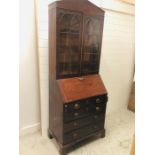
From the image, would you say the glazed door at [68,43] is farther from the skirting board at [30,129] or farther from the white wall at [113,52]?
the skirting board at [30,129]

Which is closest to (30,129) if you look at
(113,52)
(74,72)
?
(74,72)

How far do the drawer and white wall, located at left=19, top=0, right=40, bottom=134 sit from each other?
24.1 inches

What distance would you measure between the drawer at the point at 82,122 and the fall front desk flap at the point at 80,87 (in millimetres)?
293

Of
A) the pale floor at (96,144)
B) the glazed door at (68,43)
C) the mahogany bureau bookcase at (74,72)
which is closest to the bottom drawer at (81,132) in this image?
the mahogany bureau bookcase at (74,72)

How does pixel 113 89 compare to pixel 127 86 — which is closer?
pixel 113 89

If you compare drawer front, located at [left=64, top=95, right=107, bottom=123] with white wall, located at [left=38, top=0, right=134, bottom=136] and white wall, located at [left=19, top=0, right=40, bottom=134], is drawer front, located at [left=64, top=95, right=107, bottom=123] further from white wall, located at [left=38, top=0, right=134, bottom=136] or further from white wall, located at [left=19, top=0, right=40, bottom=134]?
white wall, located at [left=19, top=0, right=40, bottom=134]

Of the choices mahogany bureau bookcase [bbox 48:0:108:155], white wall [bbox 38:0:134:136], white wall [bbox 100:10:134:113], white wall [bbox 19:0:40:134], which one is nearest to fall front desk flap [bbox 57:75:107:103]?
mahogany bureau bookcase [bbox 48:0:108:155]

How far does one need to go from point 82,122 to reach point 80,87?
17.1 inches

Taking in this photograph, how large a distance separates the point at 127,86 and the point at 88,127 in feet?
4.84

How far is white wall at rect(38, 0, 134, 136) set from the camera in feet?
6.55

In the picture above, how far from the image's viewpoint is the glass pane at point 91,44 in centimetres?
188

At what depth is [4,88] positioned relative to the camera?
0.63 meters
